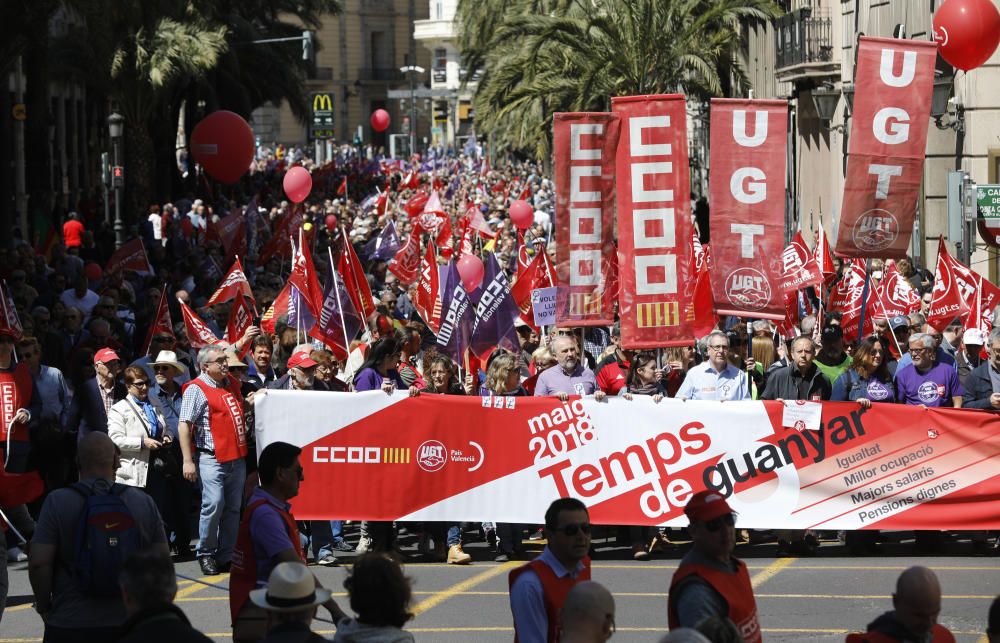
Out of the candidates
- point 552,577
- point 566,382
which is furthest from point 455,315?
point 552,577

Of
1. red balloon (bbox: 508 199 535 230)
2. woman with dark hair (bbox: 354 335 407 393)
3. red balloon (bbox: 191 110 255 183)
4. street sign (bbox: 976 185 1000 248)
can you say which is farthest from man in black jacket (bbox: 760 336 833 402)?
red balloon (bbox: 508 199 535 230)

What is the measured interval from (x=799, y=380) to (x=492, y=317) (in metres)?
3.40

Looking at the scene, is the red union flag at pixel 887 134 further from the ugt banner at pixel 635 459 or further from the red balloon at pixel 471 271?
the red balloon at pixel 471 271

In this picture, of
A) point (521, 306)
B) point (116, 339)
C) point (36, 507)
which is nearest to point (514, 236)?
point (521, 306)

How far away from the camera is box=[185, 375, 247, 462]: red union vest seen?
36.1ft

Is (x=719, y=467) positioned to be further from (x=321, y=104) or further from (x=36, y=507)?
(x=321, y=104)

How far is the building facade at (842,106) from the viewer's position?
78.5 ft

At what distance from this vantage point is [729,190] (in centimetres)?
1233

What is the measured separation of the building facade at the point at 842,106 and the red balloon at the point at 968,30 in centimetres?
82

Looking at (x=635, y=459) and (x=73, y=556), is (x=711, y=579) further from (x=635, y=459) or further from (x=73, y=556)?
(x=635, y=459)

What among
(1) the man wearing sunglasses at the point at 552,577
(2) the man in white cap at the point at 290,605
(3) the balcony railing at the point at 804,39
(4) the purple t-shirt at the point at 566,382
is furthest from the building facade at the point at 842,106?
(2) the man in white cap at the point at 290,605

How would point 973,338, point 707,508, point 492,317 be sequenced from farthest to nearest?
1. point 492,317
2. point 973,338
3. point 707,508

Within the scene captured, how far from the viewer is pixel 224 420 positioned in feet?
36.1

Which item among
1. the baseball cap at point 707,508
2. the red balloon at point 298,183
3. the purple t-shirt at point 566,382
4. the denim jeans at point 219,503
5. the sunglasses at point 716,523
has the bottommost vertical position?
the denim jeans at point 219,503
